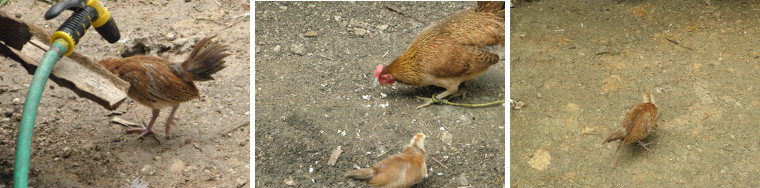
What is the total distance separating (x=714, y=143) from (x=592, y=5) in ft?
5.66

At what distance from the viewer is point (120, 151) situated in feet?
11.4

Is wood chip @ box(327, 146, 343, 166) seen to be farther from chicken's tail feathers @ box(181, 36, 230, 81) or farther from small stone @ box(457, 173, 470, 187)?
chicken's tail feathers @ box(181, 36, 230, 81)

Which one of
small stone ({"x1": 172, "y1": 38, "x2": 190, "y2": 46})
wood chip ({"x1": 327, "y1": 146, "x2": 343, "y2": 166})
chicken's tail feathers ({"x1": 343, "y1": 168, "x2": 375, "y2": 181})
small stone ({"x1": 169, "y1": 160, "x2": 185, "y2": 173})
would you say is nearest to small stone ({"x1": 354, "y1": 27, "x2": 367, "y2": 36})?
wood chip ({"x1": 327, "y1": 146, "x2": 343, "y2": 166})

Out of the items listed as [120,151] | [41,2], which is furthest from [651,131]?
[41,2]

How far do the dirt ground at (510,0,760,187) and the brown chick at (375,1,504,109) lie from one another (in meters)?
0.64

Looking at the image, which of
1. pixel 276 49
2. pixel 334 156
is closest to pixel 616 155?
pixel 334 156

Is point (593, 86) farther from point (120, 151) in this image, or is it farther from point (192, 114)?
point (120, 151)

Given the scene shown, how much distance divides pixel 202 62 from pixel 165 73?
0.21m

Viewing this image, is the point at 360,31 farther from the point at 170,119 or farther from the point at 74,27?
the point at 74,27

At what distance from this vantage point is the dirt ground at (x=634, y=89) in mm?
3805

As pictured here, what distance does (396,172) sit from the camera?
314 centimetres

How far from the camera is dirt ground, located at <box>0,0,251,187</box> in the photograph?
324 centimetres

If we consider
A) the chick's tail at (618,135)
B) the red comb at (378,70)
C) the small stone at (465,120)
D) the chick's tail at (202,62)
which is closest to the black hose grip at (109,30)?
the chick's tail at (202,62)

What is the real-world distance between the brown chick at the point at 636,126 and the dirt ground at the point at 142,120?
227cm
